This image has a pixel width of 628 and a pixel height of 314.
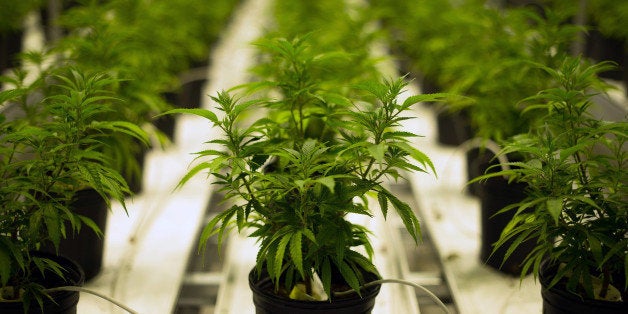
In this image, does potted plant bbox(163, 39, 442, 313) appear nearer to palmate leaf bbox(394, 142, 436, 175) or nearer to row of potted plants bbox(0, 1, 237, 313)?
palmate leaf bbox(394, 142, 436, 175)

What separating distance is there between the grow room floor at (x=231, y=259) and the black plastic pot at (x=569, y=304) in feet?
1.65

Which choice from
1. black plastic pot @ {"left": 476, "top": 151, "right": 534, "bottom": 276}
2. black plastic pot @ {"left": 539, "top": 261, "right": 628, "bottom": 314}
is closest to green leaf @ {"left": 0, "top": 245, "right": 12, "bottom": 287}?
black plastic pot @ {"left": 539, "top": 261, "right": 628, "bottom": 314}

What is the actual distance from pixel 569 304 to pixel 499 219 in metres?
0.95

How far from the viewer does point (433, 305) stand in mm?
2764

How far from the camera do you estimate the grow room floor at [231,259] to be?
2.76 m

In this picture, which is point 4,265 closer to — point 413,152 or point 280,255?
point 280,255

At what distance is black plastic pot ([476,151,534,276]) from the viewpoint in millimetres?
2904

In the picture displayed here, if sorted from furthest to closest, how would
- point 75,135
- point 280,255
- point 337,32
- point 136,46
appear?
point 337,32 < point 136,46 < point 75,135 < point 280,255

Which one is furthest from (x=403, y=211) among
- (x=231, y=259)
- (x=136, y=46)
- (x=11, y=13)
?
(x=11, y=13)

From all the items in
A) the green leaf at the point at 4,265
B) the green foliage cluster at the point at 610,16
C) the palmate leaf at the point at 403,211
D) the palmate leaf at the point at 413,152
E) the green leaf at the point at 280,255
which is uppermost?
the green foliage cluster at the point at 610,16

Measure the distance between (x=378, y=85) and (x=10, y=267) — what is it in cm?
100

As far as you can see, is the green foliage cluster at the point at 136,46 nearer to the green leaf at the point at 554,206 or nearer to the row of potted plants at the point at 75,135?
the row of potted plants at the point at 75,135

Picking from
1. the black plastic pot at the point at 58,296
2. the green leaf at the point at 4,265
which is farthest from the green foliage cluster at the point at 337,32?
the green leaf at the point at 4,265

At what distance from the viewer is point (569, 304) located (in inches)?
78.8
